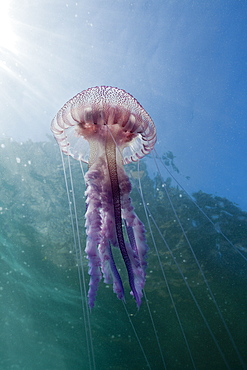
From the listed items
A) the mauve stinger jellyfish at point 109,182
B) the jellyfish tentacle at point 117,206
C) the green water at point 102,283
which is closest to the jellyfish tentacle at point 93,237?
the mauve stinger jellyfish at point 109,182

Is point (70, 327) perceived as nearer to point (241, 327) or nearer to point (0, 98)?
point (241, 327)

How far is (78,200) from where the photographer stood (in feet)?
33.2

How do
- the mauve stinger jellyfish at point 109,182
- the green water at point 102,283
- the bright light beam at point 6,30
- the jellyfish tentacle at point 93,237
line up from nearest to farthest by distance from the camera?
the jellyfish tentacle at point 93,237 < the mauve stinger jellyfish at point 109,182 < the bright light beam at point 6,30 < the green water at point 102,283

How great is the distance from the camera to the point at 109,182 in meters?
2.52

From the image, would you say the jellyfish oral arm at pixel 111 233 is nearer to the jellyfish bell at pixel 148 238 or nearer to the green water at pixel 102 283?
the jellyfish bell at pixel 148 238

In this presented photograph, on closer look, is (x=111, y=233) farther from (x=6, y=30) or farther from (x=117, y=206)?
(x=6, y=30)

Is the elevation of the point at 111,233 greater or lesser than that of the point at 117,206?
lesser

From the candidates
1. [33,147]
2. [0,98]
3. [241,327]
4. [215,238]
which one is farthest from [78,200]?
[241,327]

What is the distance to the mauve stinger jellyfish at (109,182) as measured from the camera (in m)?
2.23

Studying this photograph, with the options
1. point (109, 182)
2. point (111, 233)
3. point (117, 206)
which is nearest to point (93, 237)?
point (111, 233)

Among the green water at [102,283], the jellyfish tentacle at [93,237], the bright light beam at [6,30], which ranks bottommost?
the jellyfish tentacle at [93,237]

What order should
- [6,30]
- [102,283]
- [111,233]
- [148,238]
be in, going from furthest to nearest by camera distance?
[102,283]
[148,238]
[6,30]
[111,233]

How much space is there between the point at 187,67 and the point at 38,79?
428 cm

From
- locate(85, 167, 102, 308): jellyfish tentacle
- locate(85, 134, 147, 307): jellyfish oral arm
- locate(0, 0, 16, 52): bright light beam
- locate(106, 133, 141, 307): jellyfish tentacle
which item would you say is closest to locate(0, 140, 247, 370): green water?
locate(0, 0, 16, 52): bright light beam
